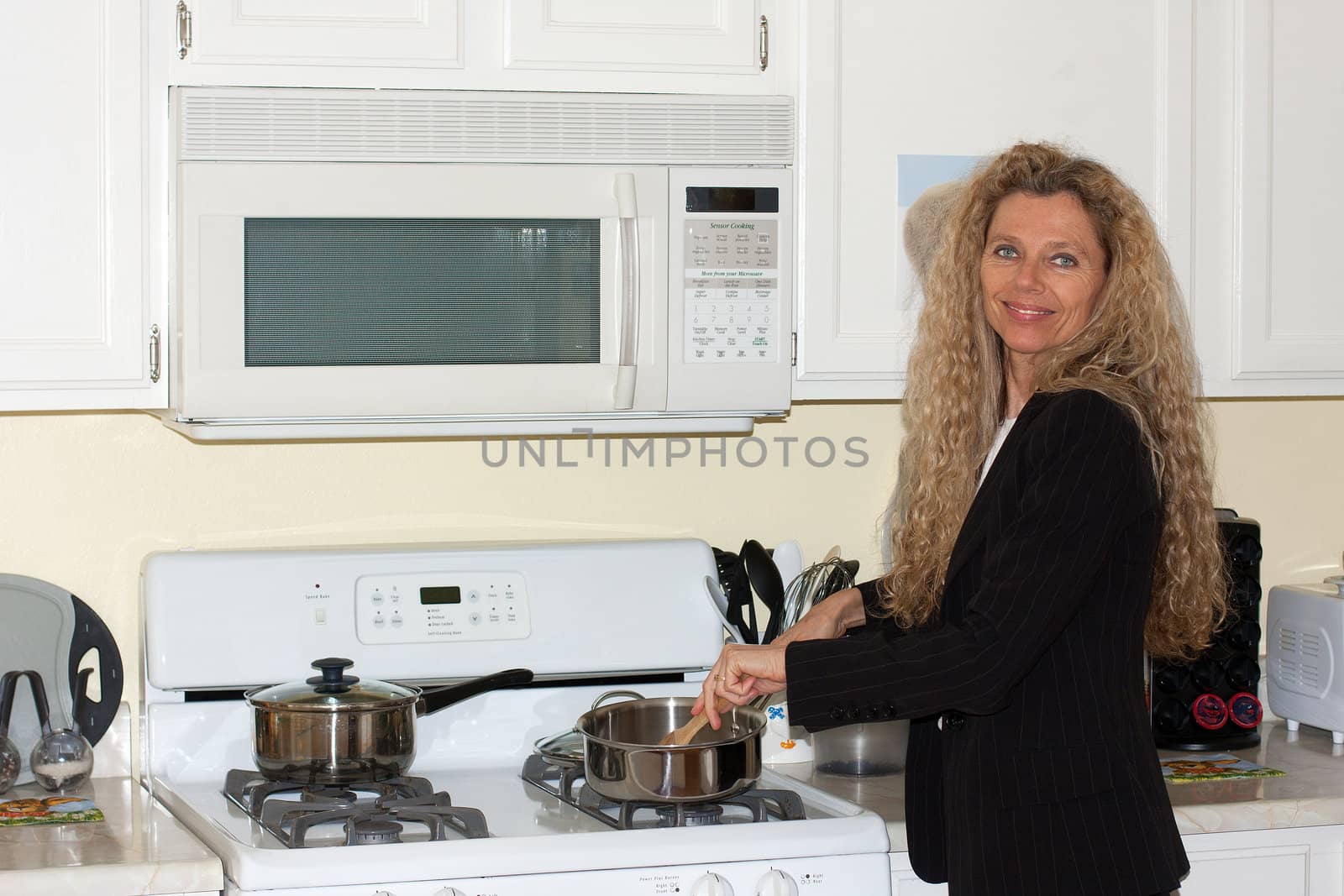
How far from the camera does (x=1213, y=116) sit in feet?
6.89

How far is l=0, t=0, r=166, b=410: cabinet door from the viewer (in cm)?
180

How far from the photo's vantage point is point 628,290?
1906mm

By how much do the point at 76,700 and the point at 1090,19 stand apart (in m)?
1.73

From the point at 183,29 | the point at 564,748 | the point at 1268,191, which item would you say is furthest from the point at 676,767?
the point at 1268,191

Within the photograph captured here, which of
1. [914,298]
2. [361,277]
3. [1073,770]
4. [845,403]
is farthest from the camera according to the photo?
[845,403]

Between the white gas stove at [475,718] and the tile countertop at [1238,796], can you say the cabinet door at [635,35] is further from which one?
the tile countertop at [1238,796]

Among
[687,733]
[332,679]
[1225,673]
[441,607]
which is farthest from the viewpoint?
[1225,673]

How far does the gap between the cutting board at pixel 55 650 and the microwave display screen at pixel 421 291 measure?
22.6 inches

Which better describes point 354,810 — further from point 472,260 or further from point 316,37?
point 316,37

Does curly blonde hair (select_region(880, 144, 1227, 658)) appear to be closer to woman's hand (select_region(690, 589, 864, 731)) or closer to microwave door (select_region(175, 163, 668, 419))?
woman's hand (select_region(690, 589, 864, 731))

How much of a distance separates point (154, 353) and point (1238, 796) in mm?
1526

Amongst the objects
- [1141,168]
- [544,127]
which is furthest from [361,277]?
[1141,168]

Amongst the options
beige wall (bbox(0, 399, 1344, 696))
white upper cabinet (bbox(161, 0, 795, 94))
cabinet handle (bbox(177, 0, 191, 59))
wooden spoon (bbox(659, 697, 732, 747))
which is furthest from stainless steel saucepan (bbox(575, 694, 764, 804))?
cabinet handle (bbox(177, 0, 191, 59))

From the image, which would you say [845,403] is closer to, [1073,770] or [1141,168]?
[1141,168]
